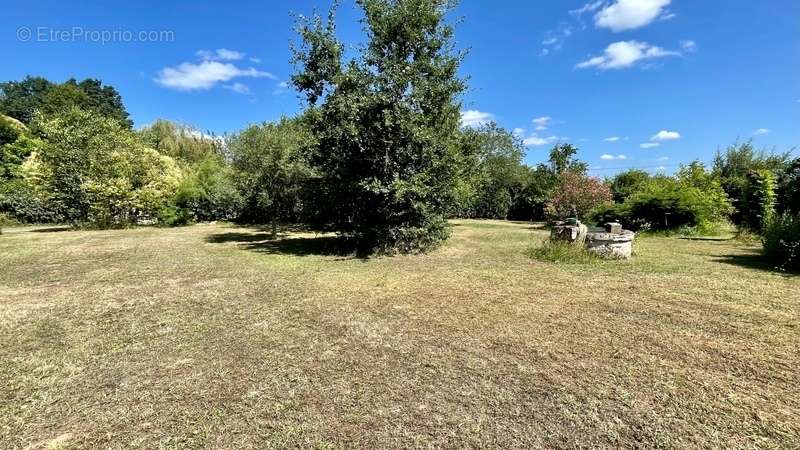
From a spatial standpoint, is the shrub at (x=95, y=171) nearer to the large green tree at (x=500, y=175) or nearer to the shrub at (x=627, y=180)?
the large green tree at (x=500, y=175)

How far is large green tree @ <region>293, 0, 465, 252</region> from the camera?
863 centimetres

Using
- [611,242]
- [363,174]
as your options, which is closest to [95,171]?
[363,174]

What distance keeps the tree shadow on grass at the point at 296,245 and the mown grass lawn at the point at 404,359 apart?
2.56 m

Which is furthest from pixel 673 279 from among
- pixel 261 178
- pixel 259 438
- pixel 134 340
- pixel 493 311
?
pixel 261 178

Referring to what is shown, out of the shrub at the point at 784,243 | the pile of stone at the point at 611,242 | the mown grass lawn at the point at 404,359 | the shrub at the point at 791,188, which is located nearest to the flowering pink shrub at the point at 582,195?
the shrub at the point at 791,188

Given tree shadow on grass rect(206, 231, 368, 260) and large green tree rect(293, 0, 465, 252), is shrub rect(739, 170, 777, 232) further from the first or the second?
tree shadow on grass rect(206, 231, 368, 260)

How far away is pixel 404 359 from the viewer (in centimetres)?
357

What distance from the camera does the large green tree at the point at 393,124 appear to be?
8.63m

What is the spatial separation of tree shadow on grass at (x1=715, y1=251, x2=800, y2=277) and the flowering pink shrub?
20.5 ft

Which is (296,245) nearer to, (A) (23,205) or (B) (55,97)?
(A) (23,205)

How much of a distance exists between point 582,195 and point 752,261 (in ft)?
23.8

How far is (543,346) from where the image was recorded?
12.5 ft

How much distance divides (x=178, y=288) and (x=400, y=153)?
512 cm

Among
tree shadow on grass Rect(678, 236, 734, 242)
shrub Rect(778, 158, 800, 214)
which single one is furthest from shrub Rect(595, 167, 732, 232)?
shrub Rect(778, 158, 800, 214)
